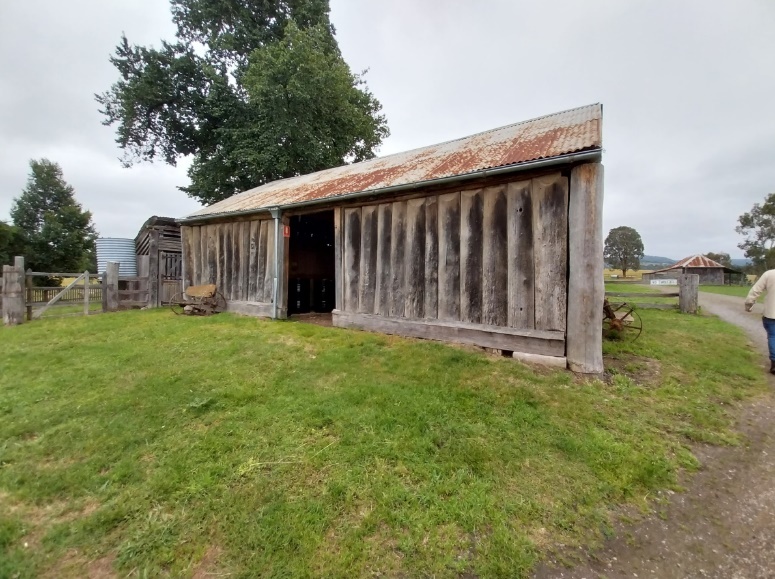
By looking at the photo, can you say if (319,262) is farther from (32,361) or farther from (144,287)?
(32,361)

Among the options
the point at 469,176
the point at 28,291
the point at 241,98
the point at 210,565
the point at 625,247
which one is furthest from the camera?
the point at 625,247

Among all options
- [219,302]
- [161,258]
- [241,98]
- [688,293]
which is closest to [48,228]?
[241,98]

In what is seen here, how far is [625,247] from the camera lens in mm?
59250

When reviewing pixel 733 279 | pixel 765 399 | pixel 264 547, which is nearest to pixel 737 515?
pixel 765 399

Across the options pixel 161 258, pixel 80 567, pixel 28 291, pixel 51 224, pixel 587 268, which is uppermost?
pixel 51 224

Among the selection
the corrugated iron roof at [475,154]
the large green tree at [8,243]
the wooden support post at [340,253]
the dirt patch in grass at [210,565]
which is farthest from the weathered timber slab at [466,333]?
the large green tree at [8,243]

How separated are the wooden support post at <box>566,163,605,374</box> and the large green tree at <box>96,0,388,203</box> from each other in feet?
53.1

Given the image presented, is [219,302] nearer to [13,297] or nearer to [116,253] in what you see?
[13,297]

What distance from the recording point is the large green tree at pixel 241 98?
1744 centimetres

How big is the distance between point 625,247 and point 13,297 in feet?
233

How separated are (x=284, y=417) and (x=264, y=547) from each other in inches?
59.9

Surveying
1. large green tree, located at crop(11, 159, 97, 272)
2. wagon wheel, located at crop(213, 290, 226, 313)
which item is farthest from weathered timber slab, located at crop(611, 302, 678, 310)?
large green tree, located at crop(11, 159, 97, 272)

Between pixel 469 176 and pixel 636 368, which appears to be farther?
pixel 469 176

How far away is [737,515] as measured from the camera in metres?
2.48
